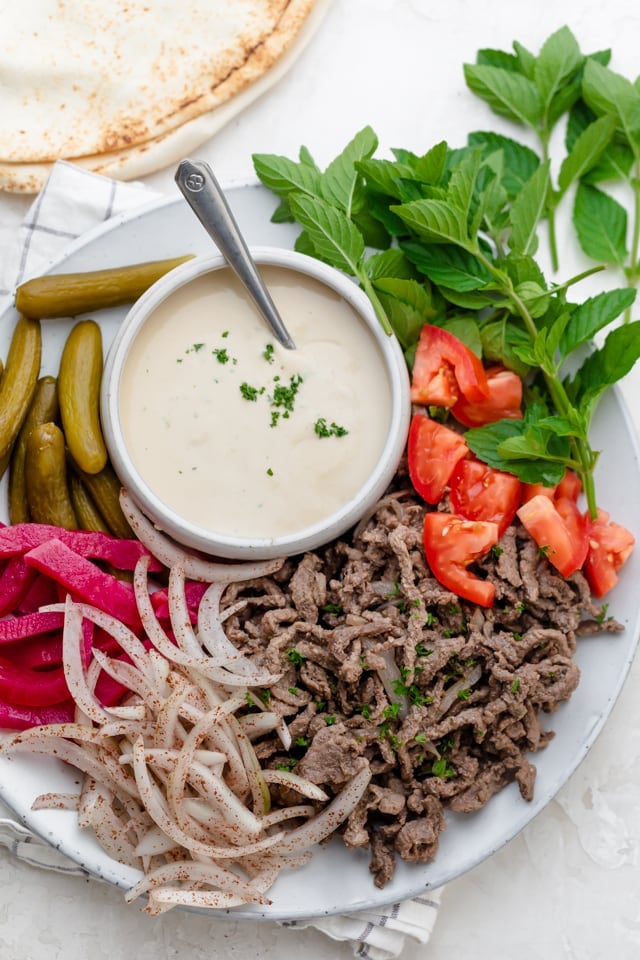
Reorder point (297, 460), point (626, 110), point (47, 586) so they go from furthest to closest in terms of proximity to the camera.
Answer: point (626, 110)
point (47, 586)
point (297, 460)

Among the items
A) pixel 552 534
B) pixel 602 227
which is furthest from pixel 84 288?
pixel 602 227

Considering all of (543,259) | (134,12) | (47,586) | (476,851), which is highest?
(134,12)

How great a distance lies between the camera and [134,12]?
334 centimetres

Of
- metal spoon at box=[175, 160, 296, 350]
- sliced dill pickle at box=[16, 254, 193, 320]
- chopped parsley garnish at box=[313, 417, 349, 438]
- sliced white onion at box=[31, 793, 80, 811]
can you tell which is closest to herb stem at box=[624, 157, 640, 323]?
chopped parsley garnish at box=[313, 417, 349, 438]

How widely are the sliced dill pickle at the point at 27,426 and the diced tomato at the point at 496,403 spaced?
3.83 feet

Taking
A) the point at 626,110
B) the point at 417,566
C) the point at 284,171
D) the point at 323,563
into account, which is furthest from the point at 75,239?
the point at 626,110

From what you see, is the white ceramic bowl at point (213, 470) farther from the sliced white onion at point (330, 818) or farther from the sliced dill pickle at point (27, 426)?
the sliced white onion at point (330, 818)

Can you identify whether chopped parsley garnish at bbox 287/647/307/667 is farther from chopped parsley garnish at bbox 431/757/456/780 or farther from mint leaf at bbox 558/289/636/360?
mint leaf at bbox 558/289/636/360

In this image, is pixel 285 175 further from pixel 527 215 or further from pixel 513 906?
pixel 513 906

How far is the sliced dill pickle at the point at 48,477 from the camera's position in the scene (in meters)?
2.81

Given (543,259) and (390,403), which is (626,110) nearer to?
(543,259)

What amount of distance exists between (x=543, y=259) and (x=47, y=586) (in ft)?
5.97

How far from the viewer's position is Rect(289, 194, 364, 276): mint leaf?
2758 mm

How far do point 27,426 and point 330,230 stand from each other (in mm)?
1038
